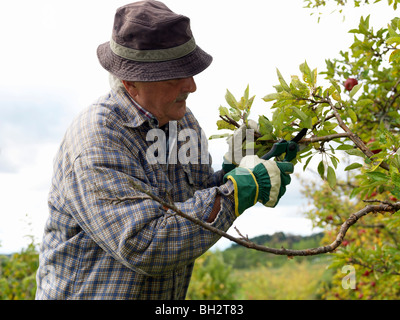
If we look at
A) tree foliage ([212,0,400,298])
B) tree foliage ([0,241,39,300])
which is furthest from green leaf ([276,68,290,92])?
tree foliage ([0,241,39,300])

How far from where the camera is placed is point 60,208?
205cm

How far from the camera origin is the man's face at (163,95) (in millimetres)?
2074

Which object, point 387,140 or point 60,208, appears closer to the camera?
point 387,140

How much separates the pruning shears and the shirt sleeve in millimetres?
258

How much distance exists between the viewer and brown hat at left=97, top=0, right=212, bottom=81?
1994mm

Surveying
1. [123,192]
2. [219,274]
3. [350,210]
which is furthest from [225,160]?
[219,274]

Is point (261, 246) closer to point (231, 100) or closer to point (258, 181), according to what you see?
point (258, 181)

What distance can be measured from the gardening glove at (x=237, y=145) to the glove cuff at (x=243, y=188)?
0.20 m

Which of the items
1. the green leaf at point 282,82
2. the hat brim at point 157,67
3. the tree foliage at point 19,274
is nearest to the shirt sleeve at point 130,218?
the hat brim at point 157,67

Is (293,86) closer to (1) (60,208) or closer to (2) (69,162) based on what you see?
(2) (69,162)

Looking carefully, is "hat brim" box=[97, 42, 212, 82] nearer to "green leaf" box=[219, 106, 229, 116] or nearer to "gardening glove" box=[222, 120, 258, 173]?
"green leaf" box=[219, 106, 229, 116]

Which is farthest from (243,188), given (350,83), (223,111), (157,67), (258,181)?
(350,83)

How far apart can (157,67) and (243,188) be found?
651mm
